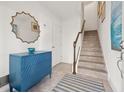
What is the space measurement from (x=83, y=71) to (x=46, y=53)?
1.43 metres

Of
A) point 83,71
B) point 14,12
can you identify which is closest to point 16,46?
point 14,12

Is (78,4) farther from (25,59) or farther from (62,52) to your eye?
(25,59)

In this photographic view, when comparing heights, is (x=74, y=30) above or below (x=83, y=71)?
above

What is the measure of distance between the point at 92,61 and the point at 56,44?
1919 millimetres

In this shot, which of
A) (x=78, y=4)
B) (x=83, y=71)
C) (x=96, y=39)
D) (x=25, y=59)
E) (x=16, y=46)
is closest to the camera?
(x=25, y=59)

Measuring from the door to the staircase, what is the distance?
1.22 meters

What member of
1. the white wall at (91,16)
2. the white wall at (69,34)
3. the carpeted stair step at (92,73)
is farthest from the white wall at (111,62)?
the white wall at (91,16)

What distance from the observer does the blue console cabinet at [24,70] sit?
215 centimetres

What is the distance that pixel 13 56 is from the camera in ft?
7.54

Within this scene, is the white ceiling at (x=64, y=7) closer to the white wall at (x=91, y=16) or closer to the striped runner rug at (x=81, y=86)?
the white wall at (x=91, y=16)

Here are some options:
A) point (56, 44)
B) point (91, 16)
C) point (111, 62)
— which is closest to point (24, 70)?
point (111, 62)

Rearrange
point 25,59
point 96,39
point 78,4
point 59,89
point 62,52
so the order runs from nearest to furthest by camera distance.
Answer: point 25,59 → point 59,89 → point 78,4 → point 96,39 → point 62,52

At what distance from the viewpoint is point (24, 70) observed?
218 centimetres

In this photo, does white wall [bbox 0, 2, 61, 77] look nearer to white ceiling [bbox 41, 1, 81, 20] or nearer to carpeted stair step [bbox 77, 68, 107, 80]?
white ceiling [bbox 41, 1, 81, 20]
